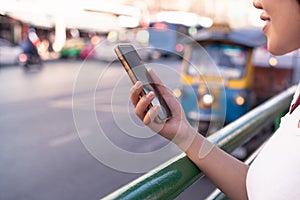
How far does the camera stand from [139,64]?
45.7 inches

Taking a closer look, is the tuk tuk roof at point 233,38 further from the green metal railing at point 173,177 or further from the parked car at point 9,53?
the parked car at point 9,53

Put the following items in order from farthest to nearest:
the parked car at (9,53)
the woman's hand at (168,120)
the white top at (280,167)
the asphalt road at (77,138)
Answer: the parked car at (9,53), the asphalt road at (77,138), the woman's hand at (168,120), the white top at (280,167)

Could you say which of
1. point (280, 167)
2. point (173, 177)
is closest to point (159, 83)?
point (173, 177)

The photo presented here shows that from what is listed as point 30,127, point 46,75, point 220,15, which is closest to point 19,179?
point 30,127

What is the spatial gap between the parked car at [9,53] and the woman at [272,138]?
1964cm

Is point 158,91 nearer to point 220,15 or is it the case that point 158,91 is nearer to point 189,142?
point 189,142

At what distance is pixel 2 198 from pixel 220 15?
167ft

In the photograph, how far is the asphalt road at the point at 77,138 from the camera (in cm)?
125

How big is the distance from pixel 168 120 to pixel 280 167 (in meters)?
0.36

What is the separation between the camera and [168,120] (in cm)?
124

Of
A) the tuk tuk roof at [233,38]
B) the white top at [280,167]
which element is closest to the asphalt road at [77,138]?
the white top at [280,167]

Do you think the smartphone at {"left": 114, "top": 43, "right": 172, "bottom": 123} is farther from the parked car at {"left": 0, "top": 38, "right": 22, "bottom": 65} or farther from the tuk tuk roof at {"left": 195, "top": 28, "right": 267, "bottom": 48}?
the parked car at {"left": 0, "top": 38, "right": 22, "bottom": 65}

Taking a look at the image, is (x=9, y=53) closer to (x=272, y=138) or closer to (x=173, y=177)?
(x=173, y=177)

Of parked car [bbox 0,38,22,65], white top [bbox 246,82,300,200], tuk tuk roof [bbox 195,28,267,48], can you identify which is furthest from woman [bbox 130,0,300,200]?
parked car [bbox 0,38,22,65]
